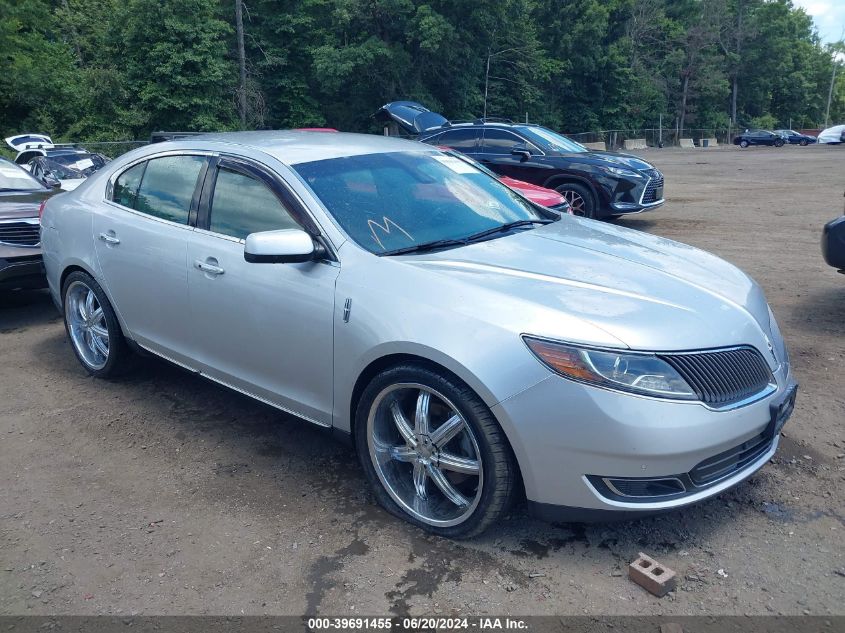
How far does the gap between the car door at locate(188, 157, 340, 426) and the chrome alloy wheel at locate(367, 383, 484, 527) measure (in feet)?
1.12

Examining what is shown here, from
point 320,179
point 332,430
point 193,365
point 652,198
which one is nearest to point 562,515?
point 332,430

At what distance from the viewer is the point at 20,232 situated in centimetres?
660

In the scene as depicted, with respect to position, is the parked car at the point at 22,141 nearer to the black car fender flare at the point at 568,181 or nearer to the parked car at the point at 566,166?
the parked car at the point at 566,166

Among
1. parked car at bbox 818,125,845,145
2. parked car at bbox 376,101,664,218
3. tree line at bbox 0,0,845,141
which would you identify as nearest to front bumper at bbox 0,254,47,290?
Answer: parked car at bbox 376,101,664,218

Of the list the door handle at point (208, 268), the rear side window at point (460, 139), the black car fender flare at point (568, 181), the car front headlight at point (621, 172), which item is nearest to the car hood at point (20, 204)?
the door handle at point (208, 268)

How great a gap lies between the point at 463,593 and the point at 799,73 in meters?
84.7

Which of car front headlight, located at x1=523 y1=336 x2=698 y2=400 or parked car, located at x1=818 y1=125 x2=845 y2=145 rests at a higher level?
parked car, located at x1=818 y1=125 x2=845 y2=145

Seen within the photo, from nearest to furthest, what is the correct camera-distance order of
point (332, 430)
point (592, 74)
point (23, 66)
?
point (332, 430) → point (23, 66) → point (592, 74)

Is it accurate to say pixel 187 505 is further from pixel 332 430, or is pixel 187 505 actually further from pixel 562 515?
pixel 562 515

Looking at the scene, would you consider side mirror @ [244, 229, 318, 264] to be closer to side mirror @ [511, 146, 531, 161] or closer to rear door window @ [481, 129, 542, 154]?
side mirror @ [511, 146, 531, 161]

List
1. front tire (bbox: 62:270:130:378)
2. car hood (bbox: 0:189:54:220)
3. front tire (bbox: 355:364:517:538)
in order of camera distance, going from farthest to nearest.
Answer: car hood (bbox: 0:189:54:220) < front tire (bbox: 62:270:130:378) < front tire (bbox: 355:364:517:538)

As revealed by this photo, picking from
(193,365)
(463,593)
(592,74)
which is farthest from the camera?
(592,74)

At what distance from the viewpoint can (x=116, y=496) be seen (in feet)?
11.6

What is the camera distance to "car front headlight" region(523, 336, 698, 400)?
2.62 meters
